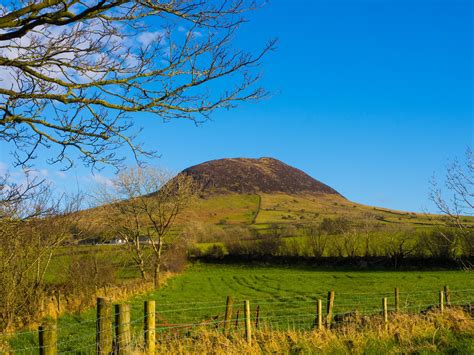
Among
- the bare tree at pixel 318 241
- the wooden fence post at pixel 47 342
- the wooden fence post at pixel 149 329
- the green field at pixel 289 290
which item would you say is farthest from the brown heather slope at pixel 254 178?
the wooden fence post at pixel 47 342

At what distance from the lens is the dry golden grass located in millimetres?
7609

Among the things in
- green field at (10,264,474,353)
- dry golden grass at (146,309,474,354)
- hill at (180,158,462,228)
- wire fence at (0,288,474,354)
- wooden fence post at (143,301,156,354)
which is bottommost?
green field at (10,264,474,353)

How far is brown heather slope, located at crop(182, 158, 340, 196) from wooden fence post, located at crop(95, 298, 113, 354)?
136535 mm

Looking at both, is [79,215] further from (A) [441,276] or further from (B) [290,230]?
(B) [290,230]

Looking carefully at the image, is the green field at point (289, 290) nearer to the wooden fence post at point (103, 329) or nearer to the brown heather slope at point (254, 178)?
the wooden fence post at point (103, 329)

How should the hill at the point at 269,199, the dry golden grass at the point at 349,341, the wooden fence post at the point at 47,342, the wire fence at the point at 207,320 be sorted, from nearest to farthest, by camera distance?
the wooden fence post at the point at 47,342
the dry golden grass at the point at 349,341
the wire fence at the point at 207,320
the hill at the point at 269,199

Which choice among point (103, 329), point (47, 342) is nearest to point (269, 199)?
point (103, 329)

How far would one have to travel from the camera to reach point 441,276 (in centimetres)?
4528

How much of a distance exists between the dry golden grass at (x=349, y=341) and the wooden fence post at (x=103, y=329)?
1.21 metres

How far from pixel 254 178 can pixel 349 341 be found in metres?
160

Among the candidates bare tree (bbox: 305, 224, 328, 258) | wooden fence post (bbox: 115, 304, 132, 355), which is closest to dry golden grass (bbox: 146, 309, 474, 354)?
wooden fence post (bbox: 115, 304, 132, 355)

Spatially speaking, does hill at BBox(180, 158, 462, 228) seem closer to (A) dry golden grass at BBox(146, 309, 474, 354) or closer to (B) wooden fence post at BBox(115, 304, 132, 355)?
(A) dry golden grass at BBox(146, 309, 474, 354)

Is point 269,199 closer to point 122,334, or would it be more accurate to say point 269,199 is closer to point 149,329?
point 149,329

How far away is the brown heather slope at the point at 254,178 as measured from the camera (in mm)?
156125
